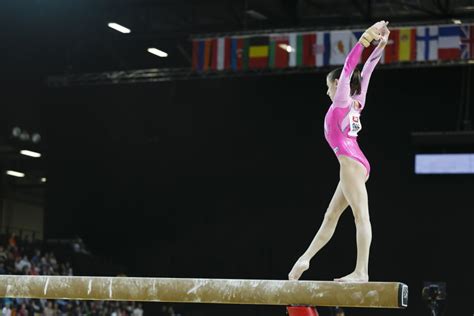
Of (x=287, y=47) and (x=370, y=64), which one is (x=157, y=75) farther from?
(x=370, y=64)

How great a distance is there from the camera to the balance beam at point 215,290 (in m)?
5.82

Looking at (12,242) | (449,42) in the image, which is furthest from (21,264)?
(449,42)

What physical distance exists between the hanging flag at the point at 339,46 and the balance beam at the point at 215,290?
37.6ft

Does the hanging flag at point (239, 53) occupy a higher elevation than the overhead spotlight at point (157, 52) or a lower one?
lower

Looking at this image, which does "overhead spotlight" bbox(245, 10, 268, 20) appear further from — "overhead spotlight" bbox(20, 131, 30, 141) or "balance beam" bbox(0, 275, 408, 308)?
"balance beam" bbox(0, 275, 408, 308)

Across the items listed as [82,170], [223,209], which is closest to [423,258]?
[223,209]

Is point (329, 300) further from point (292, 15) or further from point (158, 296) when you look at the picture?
point (292, 15)

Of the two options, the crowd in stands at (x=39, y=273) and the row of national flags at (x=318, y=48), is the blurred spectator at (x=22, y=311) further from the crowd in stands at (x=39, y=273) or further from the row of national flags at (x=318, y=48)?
the row of national flags at (x=318, y=48)

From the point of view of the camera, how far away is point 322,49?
57.9 feet

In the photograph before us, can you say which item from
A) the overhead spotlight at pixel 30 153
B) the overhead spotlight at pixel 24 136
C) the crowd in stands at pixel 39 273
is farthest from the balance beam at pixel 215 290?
the overhead spotlight at pixel 30 153

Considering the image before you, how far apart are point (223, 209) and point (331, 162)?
2.88 meters

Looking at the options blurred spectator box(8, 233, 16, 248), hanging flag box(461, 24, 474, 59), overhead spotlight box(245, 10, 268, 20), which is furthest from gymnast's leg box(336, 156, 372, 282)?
blurred spectator box(8, 233, 16, 248)

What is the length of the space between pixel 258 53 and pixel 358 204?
482 inches

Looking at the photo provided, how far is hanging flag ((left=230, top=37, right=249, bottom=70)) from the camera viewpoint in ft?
59.7
